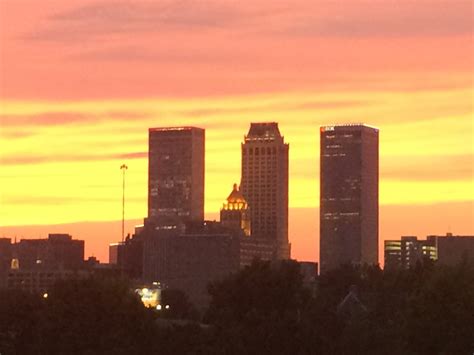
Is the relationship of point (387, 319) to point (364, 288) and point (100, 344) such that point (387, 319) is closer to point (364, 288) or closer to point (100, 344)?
point (100, 344)

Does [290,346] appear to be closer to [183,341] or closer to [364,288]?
[183,341]

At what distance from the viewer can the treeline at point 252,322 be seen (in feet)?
275

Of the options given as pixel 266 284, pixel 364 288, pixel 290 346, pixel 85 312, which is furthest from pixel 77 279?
pixel 364 288

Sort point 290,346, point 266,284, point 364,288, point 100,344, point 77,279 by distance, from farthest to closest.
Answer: point 364,288 < point 266,284 < point 77,279 < point 100,344 < point 290,346

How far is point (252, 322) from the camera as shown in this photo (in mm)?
88438

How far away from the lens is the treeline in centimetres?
8388

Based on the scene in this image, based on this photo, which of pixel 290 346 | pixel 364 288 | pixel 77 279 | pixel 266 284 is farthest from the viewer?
pixel 364 288

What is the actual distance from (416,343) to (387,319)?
19.5 meters

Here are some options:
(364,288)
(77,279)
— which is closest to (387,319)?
(77,279)

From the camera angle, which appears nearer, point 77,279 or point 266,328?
point 266,328

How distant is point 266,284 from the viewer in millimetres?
108062

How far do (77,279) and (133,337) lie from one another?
9.79 m

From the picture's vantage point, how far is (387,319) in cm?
10406

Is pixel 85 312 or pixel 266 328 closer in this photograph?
pixel 266 328
